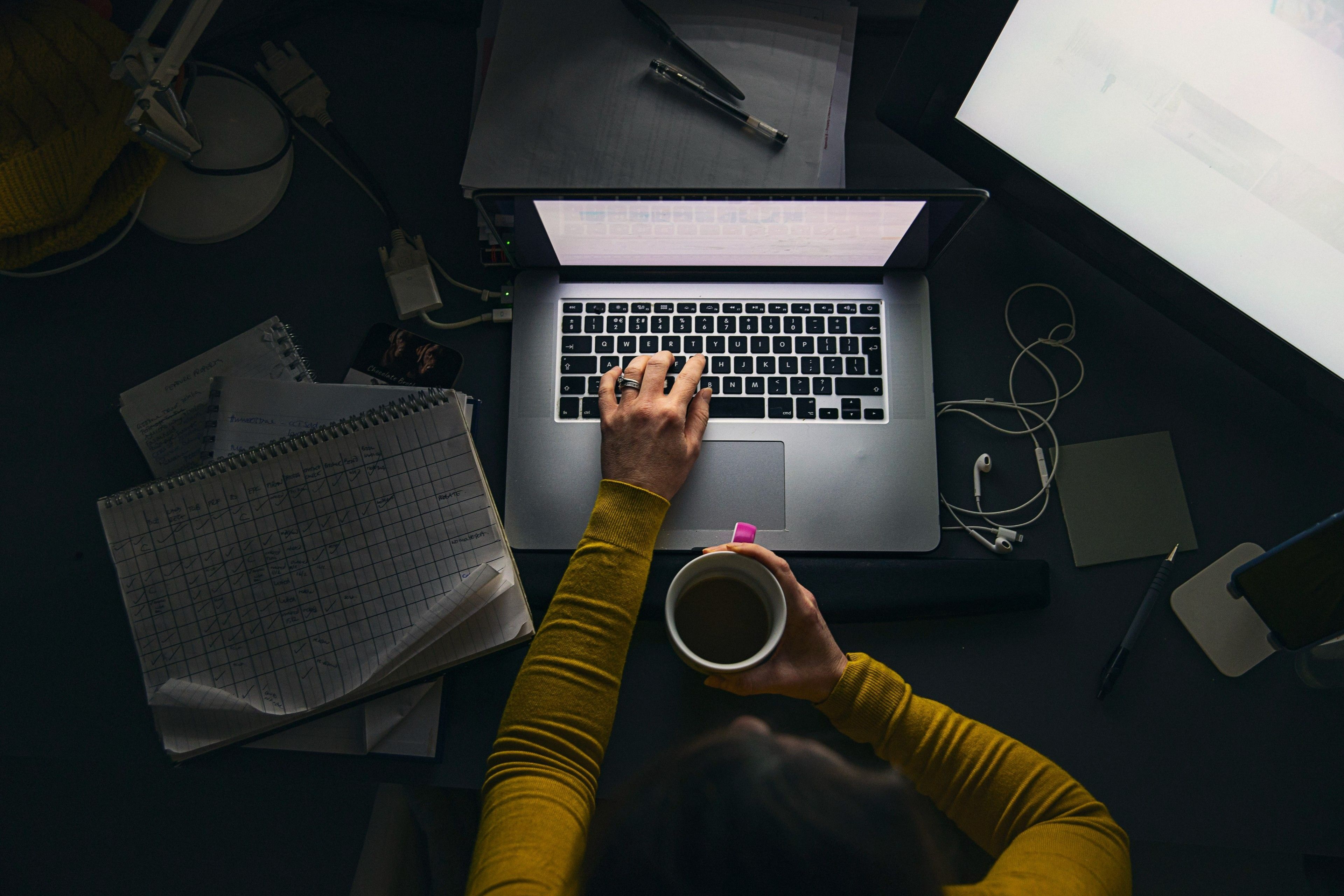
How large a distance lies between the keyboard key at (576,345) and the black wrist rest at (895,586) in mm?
228

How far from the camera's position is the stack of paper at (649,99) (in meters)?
0.78

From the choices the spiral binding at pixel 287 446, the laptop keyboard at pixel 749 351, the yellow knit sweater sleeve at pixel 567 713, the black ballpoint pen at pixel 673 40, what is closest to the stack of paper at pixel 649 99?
the black ballpoint pen at pixel 673 40

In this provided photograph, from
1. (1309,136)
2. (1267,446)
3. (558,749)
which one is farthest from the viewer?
(1267,446)

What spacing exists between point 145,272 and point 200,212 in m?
0.09

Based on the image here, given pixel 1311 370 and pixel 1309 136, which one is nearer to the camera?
pixel 1309 136

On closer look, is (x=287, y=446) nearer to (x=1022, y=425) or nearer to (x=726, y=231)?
(x=726, y=231)

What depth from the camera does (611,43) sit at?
0.81 m

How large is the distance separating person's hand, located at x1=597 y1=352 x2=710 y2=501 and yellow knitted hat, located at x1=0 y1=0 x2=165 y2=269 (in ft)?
1.87

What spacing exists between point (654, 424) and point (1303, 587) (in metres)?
0.64

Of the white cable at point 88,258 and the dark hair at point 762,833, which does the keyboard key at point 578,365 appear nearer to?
the dark hair at point 762,833

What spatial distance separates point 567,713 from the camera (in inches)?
25.9

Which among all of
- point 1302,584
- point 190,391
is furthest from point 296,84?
point 1302,584

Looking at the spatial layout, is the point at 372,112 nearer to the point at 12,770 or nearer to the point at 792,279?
the point at 792,279

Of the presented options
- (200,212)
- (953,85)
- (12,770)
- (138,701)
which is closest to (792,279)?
(953,85)
